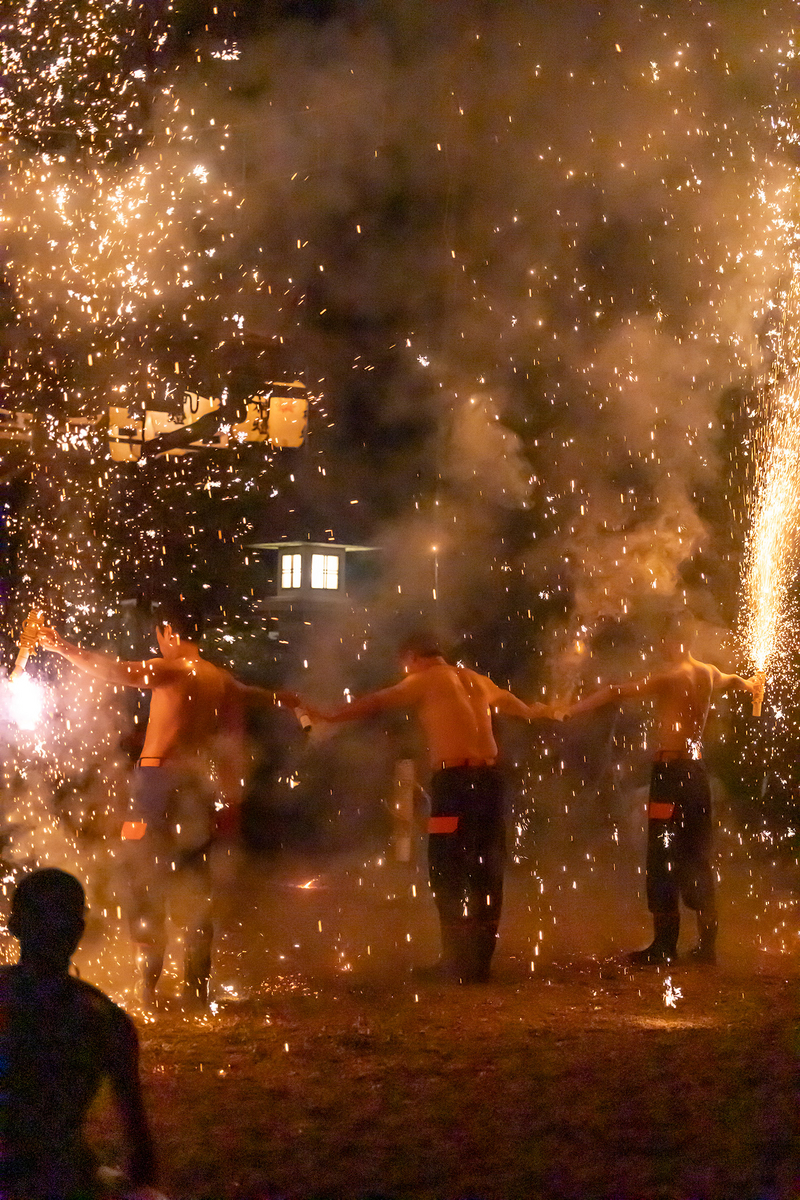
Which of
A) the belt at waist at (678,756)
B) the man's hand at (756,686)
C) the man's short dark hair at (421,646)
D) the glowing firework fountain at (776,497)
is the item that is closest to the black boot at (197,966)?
the man's short dark hair at (421,646)

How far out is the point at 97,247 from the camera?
6.74m

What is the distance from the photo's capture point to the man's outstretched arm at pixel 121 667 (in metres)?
4.95

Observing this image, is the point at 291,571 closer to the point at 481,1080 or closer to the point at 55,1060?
the point at 481,1080

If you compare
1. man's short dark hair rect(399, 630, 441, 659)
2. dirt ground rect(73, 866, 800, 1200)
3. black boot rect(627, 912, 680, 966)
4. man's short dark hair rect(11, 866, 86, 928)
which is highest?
man's short dark hair rect(399, 630, 441, 659)

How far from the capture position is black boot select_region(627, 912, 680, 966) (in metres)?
5.60

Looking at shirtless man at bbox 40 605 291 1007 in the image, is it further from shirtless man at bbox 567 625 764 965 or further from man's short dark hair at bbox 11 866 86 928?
man's short dark hair at bbox 11 866 86 928

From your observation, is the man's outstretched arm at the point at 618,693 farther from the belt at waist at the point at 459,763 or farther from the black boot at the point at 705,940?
the black boot at the point at 705,940

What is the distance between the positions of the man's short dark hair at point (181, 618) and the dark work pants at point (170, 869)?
544 mm

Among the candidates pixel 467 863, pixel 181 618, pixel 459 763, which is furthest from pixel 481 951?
pixel 181 618

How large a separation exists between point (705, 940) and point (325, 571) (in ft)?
51.5

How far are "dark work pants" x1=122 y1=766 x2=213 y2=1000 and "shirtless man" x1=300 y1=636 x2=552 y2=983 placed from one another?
75cm

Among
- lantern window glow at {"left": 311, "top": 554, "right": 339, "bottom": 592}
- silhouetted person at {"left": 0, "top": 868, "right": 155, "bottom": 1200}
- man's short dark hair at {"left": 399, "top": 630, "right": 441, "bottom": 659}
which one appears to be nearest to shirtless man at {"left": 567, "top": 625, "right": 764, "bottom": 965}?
man's short dark hair at {"left": 399, "top": 630, "right": 441, "bottom": 659}

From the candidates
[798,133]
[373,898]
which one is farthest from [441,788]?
[798,133]

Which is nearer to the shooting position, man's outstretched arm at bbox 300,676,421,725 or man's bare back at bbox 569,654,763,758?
man's outstretched arm at bbox 300,676,421,725
